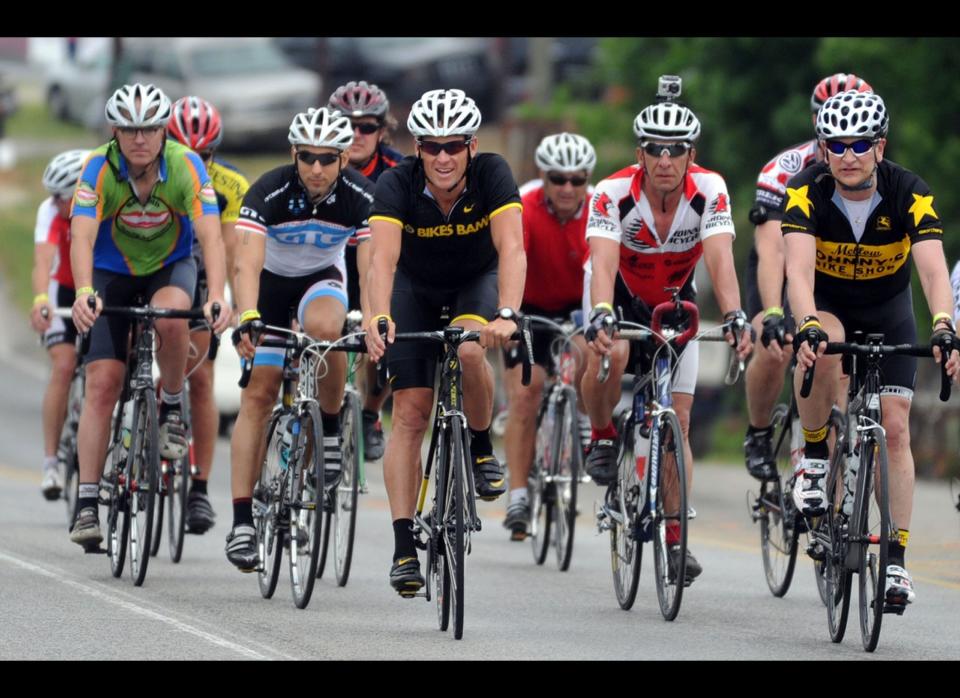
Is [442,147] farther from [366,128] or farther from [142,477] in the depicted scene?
[366,128]

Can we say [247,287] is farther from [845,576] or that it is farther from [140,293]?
[845,576]

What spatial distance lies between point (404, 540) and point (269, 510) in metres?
1.28

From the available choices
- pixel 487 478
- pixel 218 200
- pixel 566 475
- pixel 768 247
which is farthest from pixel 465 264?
pixel 218 200

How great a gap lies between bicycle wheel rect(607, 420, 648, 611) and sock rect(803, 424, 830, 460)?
884 millimetres

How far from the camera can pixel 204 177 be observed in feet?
37.4

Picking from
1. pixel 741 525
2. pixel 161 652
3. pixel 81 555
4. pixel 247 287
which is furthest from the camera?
pixel 741 525

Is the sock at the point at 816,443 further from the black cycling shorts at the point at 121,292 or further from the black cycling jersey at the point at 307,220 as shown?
the black cycling shorts at the point at 121,292

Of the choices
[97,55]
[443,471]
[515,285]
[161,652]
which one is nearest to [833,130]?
[515,285]

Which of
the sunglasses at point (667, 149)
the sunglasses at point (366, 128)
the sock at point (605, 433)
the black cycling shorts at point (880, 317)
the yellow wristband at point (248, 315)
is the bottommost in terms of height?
the sock at point (605, 433)

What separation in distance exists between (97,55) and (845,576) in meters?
40.7

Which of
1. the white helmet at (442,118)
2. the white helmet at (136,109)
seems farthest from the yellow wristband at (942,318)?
the white helmet at (136,109)

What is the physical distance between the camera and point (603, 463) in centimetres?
1117

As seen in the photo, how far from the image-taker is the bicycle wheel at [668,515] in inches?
406

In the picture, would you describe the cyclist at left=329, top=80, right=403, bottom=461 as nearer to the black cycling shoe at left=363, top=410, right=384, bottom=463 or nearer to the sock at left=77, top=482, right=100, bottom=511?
the black cycling shoe at left=363, top=410, right=384, bottom=463
